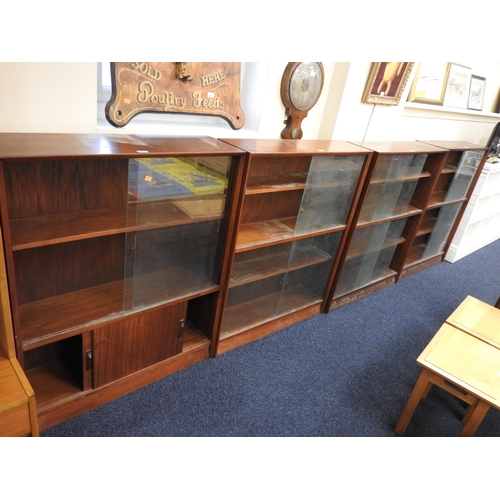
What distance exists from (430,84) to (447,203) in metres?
1.11

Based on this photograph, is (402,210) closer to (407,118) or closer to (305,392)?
(407,118)

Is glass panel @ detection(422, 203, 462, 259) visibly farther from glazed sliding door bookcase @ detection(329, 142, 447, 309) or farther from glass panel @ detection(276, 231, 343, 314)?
glass panel @ detection(276, 231, 343, 314)

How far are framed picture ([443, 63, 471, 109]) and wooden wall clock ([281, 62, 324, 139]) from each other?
1790 mm

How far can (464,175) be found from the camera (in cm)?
373

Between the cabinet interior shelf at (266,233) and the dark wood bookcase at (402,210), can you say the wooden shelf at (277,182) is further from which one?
the dark wood bookcase at (402,210)

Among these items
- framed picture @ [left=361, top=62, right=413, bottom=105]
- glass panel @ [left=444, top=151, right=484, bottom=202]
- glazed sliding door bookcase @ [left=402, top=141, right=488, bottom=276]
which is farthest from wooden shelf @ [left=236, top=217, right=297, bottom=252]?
glass panel @ [left=444, top=151, right=484, bottom=202]

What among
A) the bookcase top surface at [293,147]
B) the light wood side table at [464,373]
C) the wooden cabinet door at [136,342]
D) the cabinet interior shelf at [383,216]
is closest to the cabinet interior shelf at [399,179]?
the cabinet interior shelf at [383,216]

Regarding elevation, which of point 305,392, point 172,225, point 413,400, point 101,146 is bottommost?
point 305,392

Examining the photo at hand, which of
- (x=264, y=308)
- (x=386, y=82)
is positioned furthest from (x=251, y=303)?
(x=386, y=82)

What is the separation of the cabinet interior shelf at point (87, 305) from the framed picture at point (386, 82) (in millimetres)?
1747

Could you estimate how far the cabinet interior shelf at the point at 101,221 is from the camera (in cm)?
153
